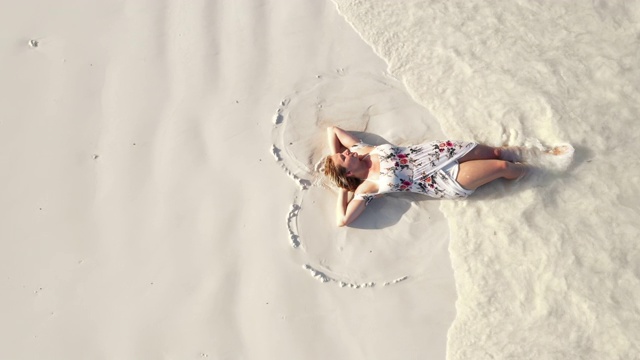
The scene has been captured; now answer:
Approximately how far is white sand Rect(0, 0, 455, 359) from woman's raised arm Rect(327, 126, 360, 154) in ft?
1.17

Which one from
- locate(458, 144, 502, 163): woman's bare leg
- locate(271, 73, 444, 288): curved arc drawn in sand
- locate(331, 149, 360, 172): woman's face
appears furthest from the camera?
locate(271, 73, 444, 288): curved arc drawn in sand

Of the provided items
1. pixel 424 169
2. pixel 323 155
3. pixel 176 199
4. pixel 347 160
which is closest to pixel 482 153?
pixel 424 169

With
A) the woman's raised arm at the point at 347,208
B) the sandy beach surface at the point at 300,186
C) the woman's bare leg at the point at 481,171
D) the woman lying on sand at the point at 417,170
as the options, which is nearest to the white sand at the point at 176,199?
the sandy beach surface at the point at 300,186

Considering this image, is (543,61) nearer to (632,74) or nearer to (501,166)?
(632,74)

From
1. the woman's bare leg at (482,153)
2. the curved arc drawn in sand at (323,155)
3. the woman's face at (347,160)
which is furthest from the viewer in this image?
the curved arc drawn in sand at (323,155)

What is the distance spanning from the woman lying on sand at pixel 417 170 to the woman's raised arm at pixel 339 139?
124 millimetres

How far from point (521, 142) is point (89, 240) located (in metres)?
3.45

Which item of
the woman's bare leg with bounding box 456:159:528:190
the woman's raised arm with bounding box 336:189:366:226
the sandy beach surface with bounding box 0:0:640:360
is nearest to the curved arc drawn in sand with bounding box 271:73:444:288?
the sandy beach surface with bounding box 0:0:640:360

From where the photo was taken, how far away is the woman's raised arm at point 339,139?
3.81 metres

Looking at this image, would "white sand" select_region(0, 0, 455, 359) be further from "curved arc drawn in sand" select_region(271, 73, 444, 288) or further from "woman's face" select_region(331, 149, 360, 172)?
"woman's face" select_region(331, 149, 360, 172)

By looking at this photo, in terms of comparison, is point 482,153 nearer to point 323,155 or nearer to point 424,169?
point 424,169

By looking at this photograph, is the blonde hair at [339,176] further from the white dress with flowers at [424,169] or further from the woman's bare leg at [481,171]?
the woman's bare leg at [481,171]

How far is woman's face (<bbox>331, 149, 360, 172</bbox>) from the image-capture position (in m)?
3.51

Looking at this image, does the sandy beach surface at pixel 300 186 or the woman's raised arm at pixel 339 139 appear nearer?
the sandy beach surface at pixel 300 186
